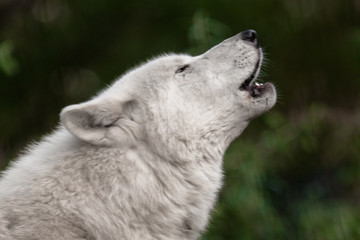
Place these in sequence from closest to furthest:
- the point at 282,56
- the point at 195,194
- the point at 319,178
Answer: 1. the point at 195,194
2. the point at 319,178
3. the point at 282,56

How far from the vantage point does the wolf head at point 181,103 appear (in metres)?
3.99

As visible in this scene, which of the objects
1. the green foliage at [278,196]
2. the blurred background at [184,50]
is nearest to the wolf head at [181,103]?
the green foliage at [278,196]

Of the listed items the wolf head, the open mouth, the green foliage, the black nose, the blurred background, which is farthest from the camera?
the blurred background

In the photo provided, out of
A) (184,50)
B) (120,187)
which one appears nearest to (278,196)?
(184,50)

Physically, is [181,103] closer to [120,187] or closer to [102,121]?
[102,121]

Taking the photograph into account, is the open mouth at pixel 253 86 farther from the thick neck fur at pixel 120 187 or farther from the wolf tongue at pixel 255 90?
the thick neck fur at pixel 120 187

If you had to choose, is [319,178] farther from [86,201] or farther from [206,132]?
[86,201]

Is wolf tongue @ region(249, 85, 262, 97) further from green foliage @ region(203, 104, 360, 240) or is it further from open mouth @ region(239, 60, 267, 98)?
green foliage @ region(203, 104, 360, 240)

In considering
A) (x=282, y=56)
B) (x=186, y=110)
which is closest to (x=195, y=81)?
(x=186, y=110)

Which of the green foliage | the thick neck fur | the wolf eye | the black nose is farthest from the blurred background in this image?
the thick neck fur

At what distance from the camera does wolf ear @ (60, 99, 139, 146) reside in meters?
3.85

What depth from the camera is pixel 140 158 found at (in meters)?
4.02

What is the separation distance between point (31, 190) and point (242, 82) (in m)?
1.33

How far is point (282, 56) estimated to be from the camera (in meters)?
7.75
